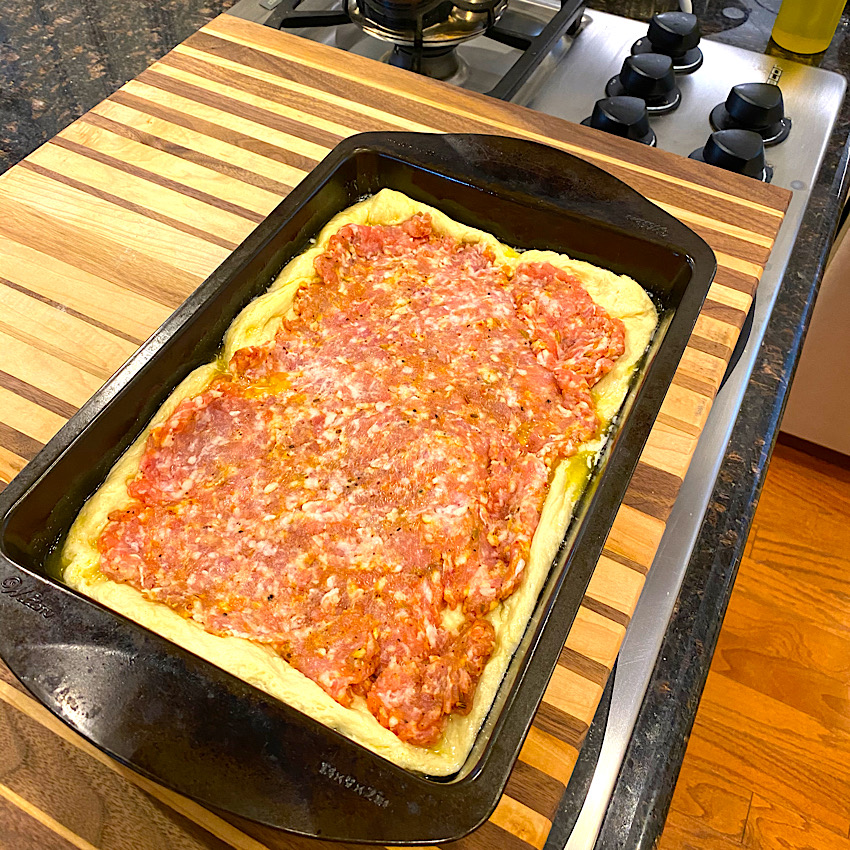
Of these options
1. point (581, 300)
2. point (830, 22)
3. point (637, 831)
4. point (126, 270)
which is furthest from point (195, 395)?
point (830, 22)

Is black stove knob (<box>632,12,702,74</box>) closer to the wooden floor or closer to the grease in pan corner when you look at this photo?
the grease in pan corner

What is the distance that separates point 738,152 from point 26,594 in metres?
1.40

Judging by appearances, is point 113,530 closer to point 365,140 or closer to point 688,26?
point 365,140

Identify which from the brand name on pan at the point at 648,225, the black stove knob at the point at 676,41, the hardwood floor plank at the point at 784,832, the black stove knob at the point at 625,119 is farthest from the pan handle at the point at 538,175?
the hardwood floor plank at the point at 784,832

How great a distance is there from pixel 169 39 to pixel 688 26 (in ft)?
4.07

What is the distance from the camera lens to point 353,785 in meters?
0.80

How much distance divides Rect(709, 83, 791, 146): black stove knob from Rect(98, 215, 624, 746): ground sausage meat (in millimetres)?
601

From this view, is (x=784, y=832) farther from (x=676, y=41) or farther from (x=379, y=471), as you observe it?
(x=676, y=41)

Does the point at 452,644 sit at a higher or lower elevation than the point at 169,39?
lower

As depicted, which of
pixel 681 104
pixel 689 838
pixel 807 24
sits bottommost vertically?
pixel 689 838

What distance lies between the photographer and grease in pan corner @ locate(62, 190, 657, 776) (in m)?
0.97

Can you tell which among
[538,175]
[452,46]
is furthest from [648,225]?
[452,46]

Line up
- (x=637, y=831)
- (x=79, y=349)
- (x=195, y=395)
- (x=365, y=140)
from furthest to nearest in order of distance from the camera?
(x=365, y=140) < (x=79, y=349) < (x=195, y=395) < (x=637, y=831)

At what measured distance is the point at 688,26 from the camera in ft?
5.52
